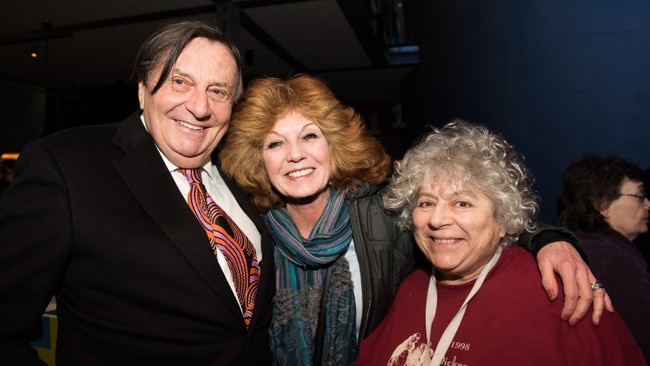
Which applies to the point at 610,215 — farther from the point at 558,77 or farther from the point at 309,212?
the point at 309,212

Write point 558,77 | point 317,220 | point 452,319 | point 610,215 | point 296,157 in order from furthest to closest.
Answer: point 558,77, point 610,215, point 317,220, point 296,157, point 452,319

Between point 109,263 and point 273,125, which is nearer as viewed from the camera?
point 109,263

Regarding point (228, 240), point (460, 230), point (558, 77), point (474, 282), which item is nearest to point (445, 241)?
point (460, 230)

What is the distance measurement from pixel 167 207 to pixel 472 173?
42.9 inches

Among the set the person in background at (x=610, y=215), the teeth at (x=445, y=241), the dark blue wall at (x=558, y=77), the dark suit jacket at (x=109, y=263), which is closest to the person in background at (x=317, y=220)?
the teeth at (x=445, y=241)

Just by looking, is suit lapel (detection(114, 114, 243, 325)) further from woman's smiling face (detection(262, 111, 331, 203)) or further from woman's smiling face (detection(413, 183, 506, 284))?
woman's smiling face (detection(413, 183, 506, 284))

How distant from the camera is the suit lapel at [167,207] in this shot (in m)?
1.30

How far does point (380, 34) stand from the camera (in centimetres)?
771

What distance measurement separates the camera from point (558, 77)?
3.25m

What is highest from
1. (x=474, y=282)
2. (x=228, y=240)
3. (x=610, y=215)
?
(x=228, y=240)

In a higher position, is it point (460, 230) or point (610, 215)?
point (460, 230)

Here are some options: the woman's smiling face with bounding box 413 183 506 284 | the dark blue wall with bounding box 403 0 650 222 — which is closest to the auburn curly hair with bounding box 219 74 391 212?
the woman's smiling face with bounding box 413 183 506 284

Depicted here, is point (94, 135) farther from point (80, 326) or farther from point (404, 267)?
point (404, 267)

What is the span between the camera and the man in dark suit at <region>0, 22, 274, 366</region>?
3.71 ft
